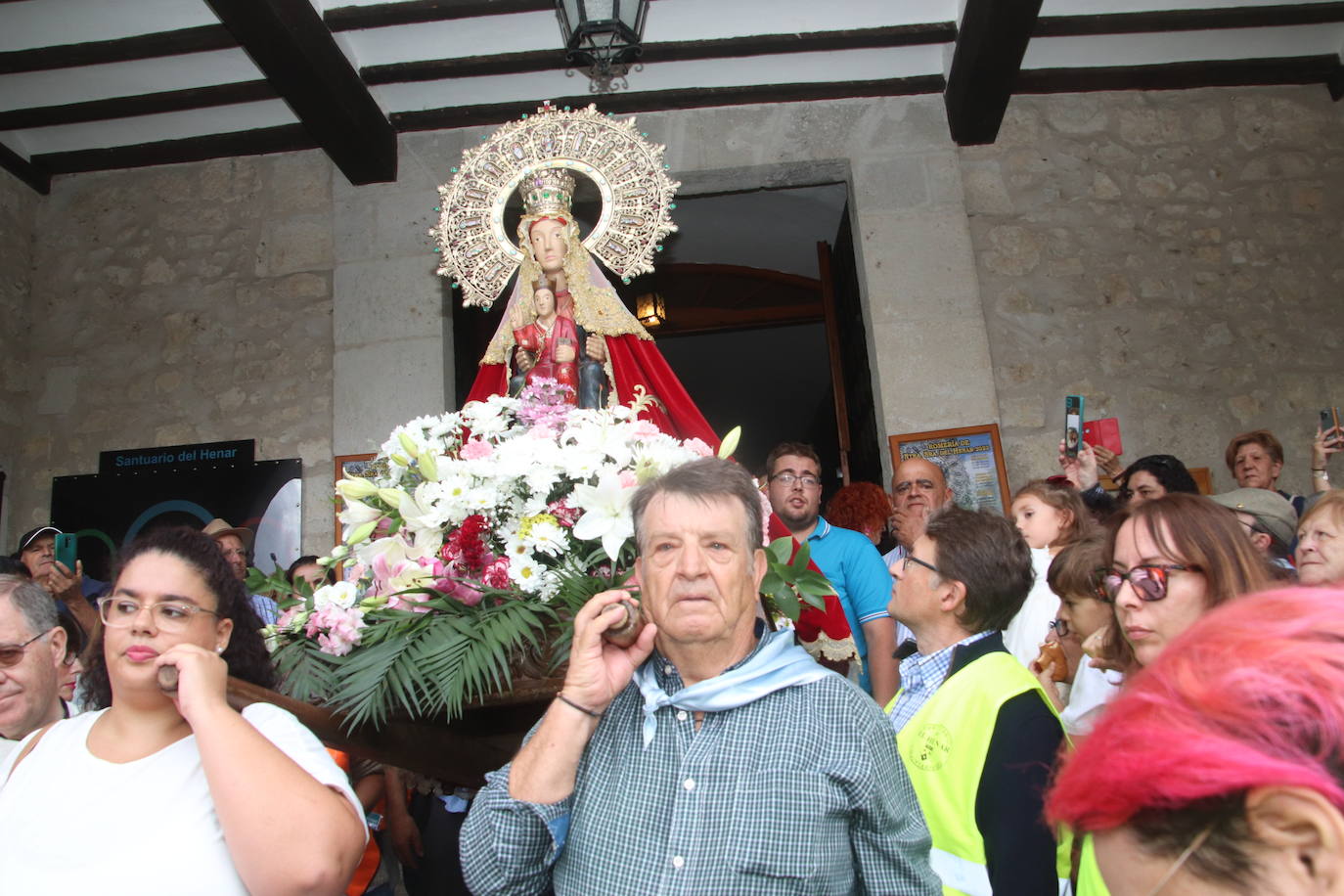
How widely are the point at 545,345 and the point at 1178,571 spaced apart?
86.9 inches

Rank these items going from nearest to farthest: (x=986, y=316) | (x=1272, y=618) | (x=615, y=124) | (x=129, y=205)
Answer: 1. (x=1272, y=618)
2. (x=615, y=124)
3. (x=986, y=316)
4. (x=129, y=205)

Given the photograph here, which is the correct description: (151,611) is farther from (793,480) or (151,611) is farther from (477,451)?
(793,480)

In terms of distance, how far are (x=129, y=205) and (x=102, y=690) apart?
5172 millimetres

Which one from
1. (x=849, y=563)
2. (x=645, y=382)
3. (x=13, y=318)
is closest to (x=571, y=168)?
(x=645, y=382)

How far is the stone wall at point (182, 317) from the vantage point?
18.8ft

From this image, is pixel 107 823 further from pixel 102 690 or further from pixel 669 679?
pixel 669 679

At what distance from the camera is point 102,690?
1.85 metres

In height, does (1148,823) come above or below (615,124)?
below

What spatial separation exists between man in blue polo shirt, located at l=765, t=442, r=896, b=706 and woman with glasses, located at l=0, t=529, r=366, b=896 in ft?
6.42

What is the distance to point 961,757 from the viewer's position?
70.5 inches

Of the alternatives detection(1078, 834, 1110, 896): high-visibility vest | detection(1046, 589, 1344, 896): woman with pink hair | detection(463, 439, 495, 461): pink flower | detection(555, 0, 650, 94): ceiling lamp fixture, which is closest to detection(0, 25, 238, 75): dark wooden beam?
detection(555, 0, 650, 94): ceiling lamp fixture

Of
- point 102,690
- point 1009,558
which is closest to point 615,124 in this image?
point 1009,558

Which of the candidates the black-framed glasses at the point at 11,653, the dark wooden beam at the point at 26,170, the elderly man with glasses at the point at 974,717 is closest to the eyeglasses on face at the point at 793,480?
the elderly man with glasses at the point at 974,717

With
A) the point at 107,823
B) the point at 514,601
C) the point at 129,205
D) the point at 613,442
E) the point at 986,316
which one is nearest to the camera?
the point at 107,823
